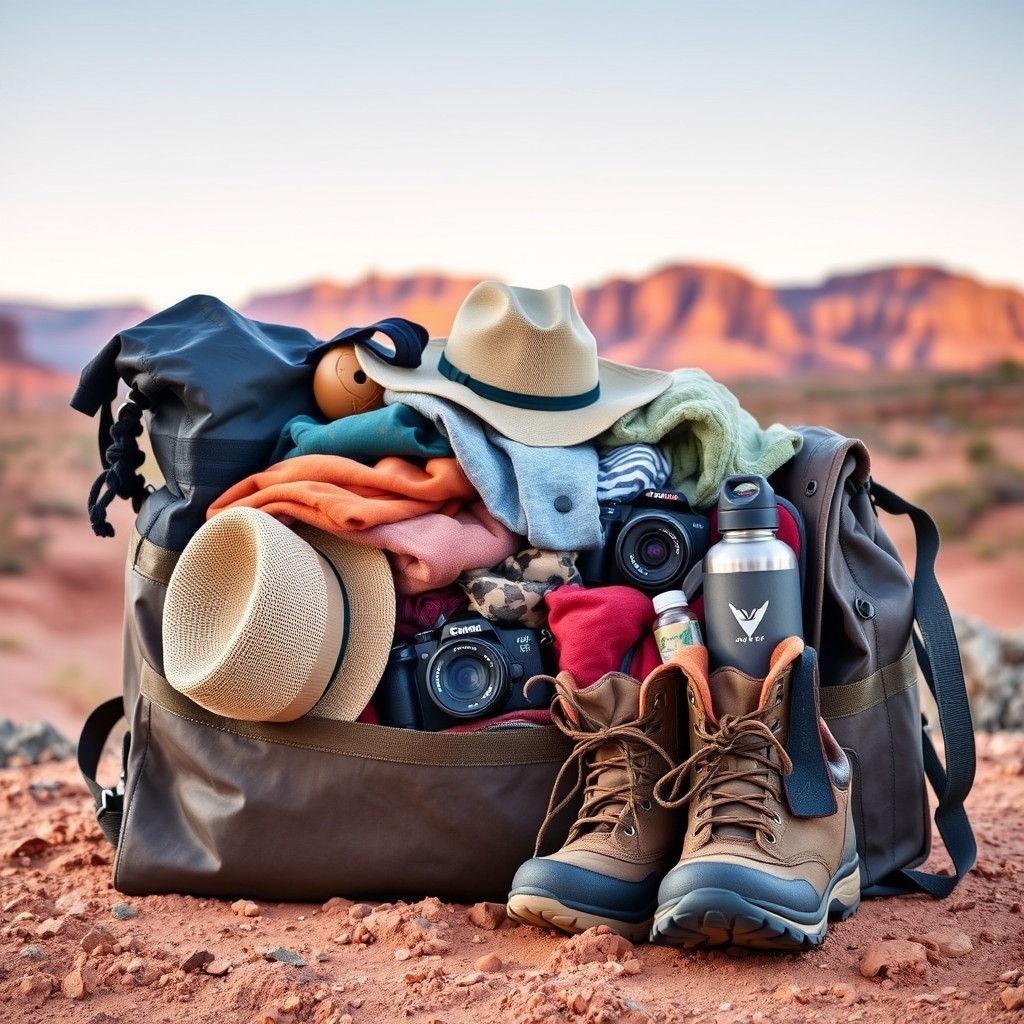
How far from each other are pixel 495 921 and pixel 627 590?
2.67ft

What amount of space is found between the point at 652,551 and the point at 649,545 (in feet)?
0.06

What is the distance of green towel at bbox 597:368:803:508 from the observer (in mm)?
2980

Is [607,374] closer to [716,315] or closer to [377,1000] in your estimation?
[377,1000]

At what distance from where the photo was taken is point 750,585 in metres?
2.54

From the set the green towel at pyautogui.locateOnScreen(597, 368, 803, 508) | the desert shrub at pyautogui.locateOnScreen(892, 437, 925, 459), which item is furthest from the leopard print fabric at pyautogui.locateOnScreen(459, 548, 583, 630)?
the desert shrub at pyautogui.locateOnScreen(892, 437, 925, 459)

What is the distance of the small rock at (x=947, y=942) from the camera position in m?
2.40

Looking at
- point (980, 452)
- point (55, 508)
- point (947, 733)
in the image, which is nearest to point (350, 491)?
point (947, 733)

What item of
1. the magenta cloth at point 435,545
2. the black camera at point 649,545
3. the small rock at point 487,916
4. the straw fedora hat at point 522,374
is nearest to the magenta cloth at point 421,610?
the magenta cloth at point 435,545

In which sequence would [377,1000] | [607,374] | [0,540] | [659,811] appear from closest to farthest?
1. [377,1000]
2. [659,811]
3. [607,374]
4. [0,540]

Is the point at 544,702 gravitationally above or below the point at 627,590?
below

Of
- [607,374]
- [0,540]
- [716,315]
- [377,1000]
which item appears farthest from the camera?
[716,315]

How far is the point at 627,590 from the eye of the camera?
2.76 m

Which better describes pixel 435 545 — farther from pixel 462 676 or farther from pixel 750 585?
pixel 750 585

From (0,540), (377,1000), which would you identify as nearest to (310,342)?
(377,1000)
